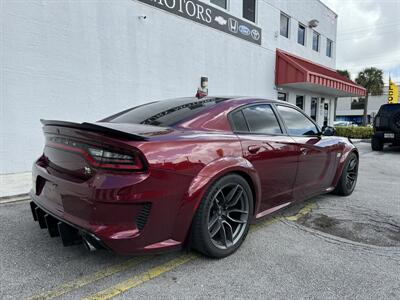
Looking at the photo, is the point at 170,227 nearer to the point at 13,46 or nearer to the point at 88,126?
the point at 88,126

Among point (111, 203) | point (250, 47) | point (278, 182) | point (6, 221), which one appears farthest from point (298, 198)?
point (250, 47)

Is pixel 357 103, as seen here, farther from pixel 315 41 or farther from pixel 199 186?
pixel 199 186

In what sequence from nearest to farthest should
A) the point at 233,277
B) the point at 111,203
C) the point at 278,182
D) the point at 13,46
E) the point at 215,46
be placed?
the point at 111,203 → the point at 233,277 → the point at 278,182 → the point at 13,46 → the point at 215,46

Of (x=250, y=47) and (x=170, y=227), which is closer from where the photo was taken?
(x=170, y=227)

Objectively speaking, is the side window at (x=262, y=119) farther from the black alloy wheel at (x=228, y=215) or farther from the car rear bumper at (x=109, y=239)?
the car rear bumper at (x=109, y=239)

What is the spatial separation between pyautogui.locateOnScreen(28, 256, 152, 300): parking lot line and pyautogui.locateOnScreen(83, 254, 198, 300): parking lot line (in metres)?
0.18

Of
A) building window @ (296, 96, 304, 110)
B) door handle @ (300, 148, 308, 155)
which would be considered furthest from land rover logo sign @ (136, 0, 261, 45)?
door handle @ (300, 148, 308, 155)

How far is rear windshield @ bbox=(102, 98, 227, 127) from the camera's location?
2.87m

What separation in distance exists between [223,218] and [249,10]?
11.0m

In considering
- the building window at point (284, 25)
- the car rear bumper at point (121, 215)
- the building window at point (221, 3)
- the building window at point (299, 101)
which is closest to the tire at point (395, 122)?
the building window at point (299, 101)

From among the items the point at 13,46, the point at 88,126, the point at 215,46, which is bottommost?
the point at 88,126

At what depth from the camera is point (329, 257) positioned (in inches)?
112

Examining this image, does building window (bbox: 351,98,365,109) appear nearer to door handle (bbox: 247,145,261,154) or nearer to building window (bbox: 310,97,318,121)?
building window (bbox: 310,97,318,121)

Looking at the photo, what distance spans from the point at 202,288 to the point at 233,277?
30cm
